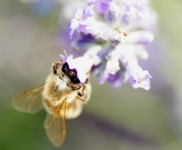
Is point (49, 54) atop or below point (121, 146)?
atop

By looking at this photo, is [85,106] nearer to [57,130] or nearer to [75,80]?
[57,130]

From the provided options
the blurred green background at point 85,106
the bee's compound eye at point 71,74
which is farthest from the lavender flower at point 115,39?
the blurred green background at point 85,106

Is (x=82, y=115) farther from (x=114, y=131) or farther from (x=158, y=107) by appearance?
(x=158, y=107)

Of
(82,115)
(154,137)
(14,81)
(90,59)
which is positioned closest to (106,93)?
(82,115)

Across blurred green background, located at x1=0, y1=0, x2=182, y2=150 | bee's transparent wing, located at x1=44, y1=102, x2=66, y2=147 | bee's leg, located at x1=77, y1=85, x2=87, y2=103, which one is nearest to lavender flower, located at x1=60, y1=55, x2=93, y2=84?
bee's leg, located at x1=77, y1=85, x2=87, y2=103

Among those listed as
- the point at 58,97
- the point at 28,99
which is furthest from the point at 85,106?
the point at 58,97

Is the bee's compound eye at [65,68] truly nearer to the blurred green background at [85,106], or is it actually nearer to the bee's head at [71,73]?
the bee's head at [71,73]
